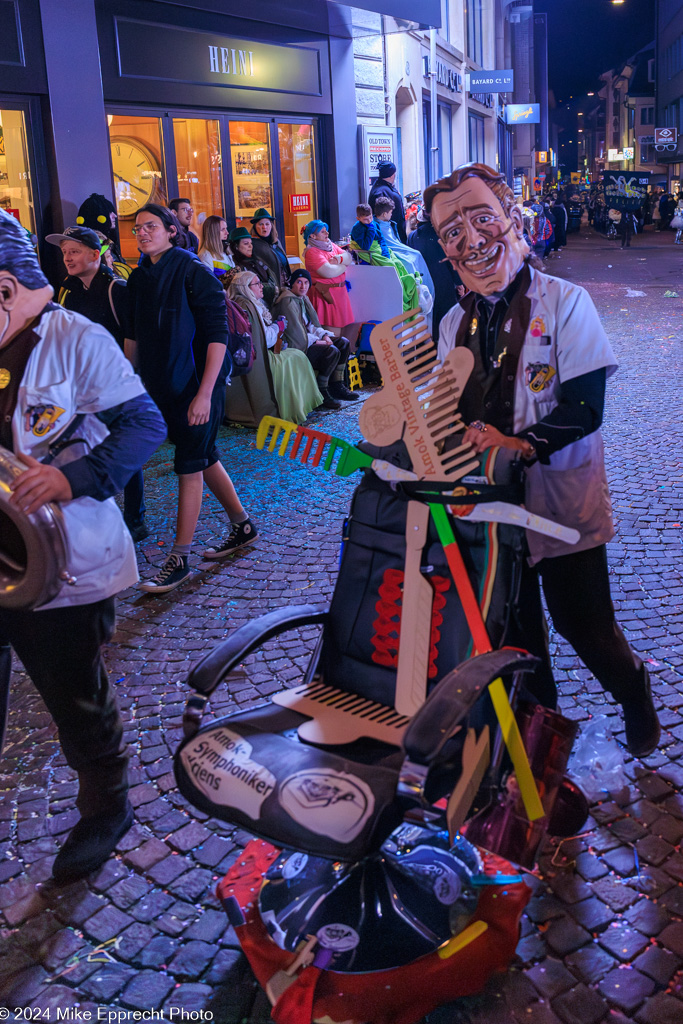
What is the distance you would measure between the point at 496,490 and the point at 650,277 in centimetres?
1975

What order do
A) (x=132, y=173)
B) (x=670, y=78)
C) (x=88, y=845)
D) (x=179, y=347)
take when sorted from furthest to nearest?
(x=670, y=78) → (x=132, y=173) → (x=179, y=347) → (x=88, y=845)

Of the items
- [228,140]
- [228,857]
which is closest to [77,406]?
[228,857]

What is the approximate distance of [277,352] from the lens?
325 inches

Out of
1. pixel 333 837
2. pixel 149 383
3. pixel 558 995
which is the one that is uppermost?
pixel 149 383

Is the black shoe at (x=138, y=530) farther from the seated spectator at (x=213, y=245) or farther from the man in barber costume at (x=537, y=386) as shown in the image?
the seated spectator at (x=213, y=245)

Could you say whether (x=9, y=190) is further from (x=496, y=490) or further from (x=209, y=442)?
(x=496, y=490)

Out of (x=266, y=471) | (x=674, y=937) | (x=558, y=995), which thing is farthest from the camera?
(x=266, y=471)

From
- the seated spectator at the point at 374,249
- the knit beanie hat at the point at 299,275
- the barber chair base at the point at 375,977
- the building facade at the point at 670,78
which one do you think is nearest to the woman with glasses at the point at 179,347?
the barber chair base at the point at 375,977

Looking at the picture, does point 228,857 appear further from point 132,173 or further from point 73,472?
point 132,173

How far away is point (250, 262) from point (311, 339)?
88 cm

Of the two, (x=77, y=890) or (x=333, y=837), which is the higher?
(x=333, y=837)

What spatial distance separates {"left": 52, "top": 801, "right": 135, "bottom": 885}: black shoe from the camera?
2748 mm

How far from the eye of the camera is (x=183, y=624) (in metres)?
4.51

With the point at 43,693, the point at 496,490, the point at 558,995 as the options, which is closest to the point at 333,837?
the point at 558,995
